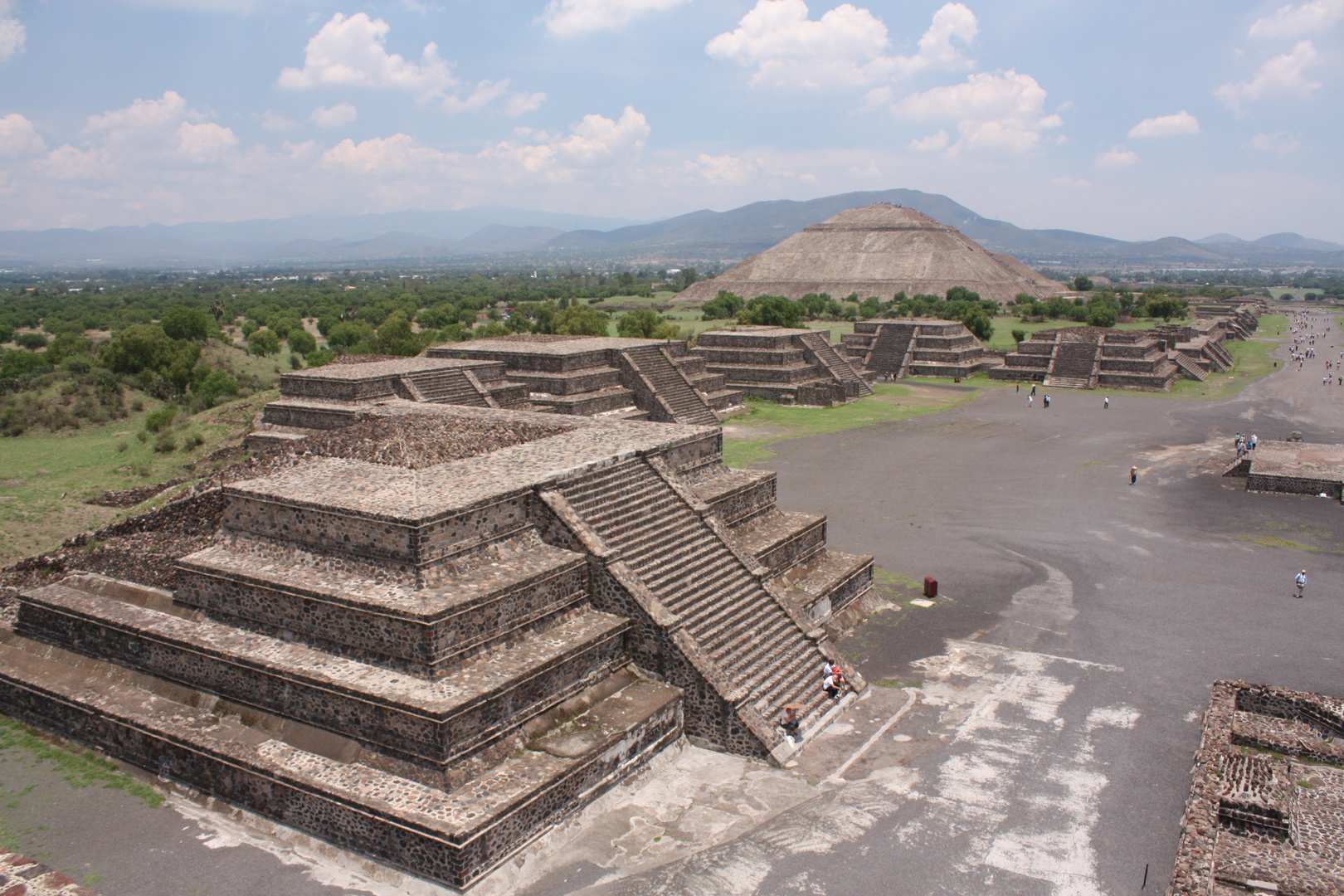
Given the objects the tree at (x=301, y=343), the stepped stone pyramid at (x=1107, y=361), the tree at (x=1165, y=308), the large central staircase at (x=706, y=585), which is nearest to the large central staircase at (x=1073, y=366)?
the stepped stone pyramid at (x=1107, y=361)

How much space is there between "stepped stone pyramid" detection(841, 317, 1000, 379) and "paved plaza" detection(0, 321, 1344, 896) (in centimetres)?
2869

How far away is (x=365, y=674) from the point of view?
9797 millimetres

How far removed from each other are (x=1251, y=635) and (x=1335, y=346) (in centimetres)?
6714

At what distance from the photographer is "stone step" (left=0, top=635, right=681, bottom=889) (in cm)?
849

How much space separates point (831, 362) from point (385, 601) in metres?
36.1

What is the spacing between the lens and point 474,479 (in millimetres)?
12320

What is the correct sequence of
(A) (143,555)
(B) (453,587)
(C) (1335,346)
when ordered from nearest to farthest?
(B) (453,587), (A) (143,555), (C) (1335,346)

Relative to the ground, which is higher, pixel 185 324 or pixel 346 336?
pixel 185 324

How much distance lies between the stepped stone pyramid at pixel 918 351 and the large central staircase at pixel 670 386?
64.4 ft

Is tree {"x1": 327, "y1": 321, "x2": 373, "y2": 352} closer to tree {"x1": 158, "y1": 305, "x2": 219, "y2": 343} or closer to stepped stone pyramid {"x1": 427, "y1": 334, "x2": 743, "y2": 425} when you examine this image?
tree {"x1": 158, "y1": 305, "x2": 219, "y2": 343}

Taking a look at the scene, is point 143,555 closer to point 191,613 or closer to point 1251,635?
point 191,613

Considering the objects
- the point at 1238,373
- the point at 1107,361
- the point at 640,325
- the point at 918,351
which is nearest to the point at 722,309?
the point at 918,351

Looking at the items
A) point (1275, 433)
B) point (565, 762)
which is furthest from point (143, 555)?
point (1275, 433)

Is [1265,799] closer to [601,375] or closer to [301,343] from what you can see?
[601,375]
